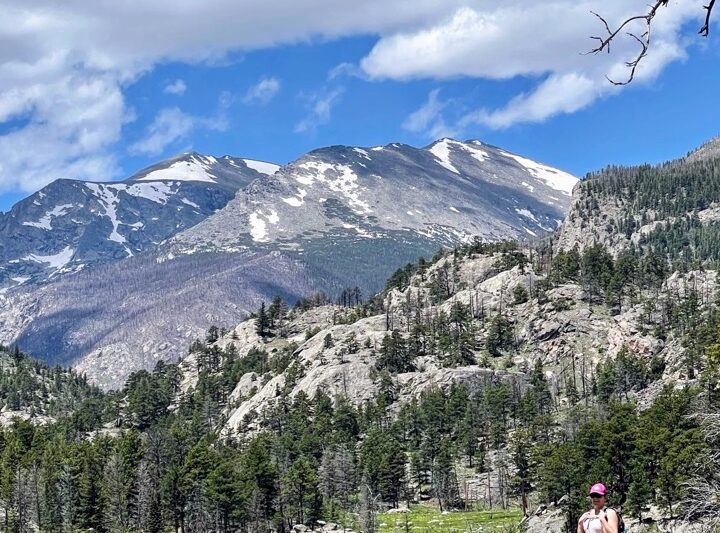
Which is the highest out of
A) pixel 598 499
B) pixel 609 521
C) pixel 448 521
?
pixel 598 499

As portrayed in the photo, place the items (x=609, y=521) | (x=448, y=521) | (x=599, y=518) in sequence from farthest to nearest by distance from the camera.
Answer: (x=448, y=521)
(x=599, y=518)
(x=609, y=521)

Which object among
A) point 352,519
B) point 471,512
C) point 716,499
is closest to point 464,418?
point 471,512

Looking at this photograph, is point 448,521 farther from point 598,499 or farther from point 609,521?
point 609,521

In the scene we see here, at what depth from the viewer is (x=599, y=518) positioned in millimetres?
17438

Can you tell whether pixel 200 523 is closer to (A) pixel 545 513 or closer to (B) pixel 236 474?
(B) pixel 236 474

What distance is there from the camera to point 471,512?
496ft

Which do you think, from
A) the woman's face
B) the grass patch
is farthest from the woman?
the grass patch

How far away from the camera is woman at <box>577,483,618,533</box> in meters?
17.2

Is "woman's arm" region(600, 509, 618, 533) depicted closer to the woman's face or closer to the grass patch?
the woman's face

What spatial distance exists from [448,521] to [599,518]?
126m

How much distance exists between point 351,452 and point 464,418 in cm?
3111

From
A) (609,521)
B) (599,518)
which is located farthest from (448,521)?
(609,521)

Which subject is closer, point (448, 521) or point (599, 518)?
point (599, 518)

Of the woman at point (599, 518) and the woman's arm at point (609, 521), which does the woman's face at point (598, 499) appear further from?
the woman's arm at point (609, 521)
